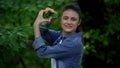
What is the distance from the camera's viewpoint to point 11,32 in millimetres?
4387

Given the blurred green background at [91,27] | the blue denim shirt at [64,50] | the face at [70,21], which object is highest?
the face at [70,21]

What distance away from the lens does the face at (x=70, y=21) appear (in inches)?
148

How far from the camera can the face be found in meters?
3.75

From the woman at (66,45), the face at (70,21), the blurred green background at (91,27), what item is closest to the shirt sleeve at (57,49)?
the woman at (66,45)

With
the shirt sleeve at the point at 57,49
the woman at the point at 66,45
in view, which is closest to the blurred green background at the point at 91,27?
the woman at the point at 66,45

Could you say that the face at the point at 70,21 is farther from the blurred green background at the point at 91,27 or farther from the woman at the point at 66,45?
the blurred green background at the point at 91,27

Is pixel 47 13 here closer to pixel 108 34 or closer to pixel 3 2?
pixel 3 2

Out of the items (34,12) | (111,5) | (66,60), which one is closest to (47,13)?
(66,60)

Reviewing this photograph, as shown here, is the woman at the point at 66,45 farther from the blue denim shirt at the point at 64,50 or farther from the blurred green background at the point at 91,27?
the blurred green background at the point at 91,27

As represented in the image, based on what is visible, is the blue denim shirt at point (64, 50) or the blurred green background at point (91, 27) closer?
the blue denim shirt at point (64, 50)

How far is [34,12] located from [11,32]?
39.1 inches

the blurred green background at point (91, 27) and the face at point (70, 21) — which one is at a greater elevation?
the face at point (70, 21)

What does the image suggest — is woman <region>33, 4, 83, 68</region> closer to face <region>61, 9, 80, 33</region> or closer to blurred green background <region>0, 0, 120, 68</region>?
face <region>61, 9, 80, 33</region>

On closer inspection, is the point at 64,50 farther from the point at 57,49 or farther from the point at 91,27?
the point at 91,27
